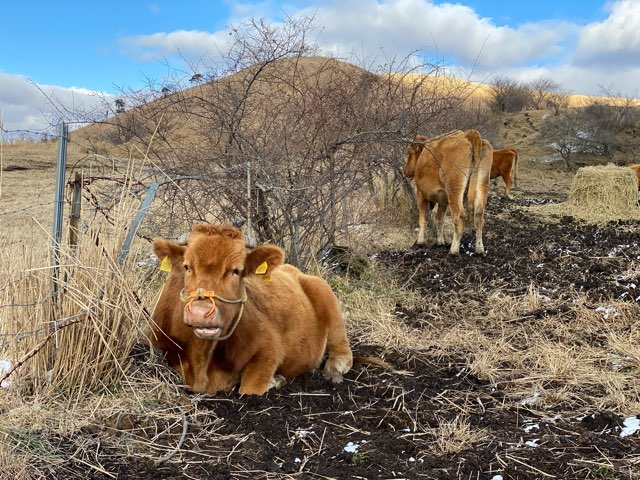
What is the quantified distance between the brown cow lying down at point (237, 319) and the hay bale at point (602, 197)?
1135 centimetres

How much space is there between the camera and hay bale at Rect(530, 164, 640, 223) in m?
14.8

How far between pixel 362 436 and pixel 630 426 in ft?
5.39

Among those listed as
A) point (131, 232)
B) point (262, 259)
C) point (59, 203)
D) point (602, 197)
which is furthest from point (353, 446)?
point (602, 197)

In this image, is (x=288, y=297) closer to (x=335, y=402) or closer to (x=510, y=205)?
(x=335, y=402)

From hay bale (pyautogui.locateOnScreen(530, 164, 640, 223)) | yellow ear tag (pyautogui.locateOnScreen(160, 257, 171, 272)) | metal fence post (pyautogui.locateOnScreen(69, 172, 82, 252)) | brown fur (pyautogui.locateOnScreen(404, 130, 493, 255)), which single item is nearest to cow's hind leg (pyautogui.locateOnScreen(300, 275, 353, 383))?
Result: yellow ear tag (pyautogui.locateOnScreen(160, 257, 171, 272))

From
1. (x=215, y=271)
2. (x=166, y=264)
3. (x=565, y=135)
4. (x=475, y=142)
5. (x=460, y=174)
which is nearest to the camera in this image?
(x=215, y=271)

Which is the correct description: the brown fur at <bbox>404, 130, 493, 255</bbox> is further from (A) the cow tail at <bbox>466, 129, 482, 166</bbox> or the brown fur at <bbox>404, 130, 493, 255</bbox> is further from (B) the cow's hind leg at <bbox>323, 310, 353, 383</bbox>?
(B) the cow's hind leg at <bbox>323, 310, 353, 383</bbox>

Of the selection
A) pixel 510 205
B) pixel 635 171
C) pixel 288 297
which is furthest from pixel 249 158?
pixel 635 171

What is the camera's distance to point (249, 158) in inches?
258

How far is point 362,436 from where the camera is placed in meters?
3.66

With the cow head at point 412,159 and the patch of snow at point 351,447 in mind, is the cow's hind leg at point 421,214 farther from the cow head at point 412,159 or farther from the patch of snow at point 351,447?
the patch of snow at point 351,447

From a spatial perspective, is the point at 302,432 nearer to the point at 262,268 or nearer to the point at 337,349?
the point at 262,268

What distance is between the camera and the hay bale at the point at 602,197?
14.8m

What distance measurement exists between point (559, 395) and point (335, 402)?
1578mm
